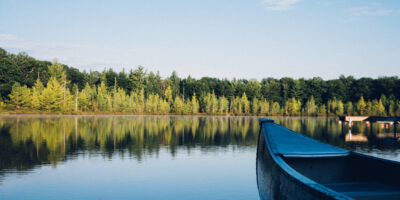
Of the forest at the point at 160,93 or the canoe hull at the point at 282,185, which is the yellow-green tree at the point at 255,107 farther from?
the canoe hull at the point at 282,185

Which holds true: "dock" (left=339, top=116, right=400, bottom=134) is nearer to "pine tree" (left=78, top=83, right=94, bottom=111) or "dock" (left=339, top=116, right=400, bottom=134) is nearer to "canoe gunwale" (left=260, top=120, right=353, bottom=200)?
"canoe gunwale" (left=260, top=120, right=353, bottom=200)

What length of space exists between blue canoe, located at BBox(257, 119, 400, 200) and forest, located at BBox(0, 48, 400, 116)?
72927 millimetres

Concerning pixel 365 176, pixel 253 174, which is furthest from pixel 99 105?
pixel 365 176

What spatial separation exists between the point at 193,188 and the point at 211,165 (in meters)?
4.52

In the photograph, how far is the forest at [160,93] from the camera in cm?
7756

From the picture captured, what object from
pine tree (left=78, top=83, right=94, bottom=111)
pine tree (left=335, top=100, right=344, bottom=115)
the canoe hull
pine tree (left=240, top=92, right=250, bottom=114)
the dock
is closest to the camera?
the canoe hull

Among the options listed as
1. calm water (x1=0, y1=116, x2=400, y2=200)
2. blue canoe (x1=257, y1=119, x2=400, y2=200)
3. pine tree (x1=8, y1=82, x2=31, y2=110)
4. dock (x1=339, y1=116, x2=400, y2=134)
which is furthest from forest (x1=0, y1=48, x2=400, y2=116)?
blue canoe (x1=257, y1=119, x2=400, y2=200)

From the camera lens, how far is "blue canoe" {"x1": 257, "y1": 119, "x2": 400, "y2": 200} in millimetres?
7737

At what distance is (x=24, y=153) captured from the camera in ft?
57.2

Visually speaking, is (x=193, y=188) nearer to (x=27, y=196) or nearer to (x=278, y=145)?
(x=278, y=145)

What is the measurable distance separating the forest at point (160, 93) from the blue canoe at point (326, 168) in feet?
239

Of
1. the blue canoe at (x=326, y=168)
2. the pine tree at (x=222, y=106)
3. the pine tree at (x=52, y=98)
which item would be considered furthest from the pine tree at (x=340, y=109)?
the blue canoe at (x=326, y=168)

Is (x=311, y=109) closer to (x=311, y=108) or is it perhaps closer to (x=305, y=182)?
(x=311, y=108)

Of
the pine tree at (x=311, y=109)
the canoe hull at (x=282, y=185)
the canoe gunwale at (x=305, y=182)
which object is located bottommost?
the pine tree at (x=311, y=109)
